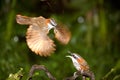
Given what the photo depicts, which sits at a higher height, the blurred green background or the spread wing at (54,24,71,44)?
the spread wing at (54,24,71,44)

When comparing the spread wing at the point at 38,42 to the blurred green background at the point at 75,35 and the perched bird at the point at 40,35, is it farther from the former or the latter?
the blurred green background at the point at 75,35

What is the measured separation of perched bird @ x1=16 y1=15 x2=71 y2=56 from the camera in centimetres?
59

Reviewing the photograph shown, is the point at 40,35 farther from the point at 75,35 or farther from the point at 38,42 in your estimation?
the point at 75,35

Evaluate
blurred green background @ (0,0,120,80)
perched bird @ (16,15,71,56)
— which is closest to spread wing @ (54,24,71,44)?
perched bird @ (16,15,71,56)

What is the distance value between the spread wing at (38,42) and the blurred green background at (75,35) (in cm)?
60

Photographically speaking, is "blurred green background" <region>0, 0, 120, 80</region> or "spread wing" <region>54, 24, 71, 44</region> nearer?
"spread wing" <region>54, 24, 71, 44</region>

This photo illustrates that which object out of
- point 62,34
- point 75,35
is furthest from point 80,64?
point 75,35

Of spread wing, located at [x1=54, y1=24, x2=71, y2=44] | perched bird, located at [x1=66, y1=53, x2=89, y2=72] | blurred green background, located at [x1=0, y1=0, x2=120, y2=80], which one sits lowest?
blurred green background, located at [x1=0, y1=0, x2=120, y2=80]

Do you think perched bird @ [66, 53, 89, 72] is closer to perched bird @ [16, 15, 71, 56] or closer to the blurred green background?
perched bird @ [16, 15, 71, 56]

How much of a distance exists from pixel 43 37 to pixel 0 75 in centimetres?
35

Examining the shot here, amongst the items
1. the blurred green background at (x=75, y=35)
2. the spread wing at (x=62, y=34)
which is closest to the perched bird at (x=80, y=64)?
the spread wing at (x=62, y=34)

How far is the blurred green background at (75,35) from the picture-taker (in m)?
1.39

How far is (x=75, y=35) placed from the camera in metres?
1.84

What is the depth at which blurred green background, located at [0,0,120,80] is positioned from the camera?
139cm
